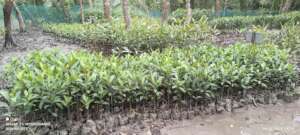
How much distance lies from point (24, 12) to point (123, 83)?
17.7 m

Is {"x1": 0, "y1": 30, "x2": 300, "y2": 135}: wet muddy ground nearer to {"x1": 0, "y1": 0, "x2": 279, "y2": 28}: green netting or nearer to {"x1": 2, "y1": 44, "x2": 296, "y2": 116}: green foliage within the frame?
{"x1": 2, "y1": 44, "x2": 296, "y2": 116}: green foliage

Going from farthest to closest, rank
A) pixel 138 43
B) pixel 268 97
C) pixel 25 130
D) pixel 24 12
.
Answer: pixel 24 12
pixel 138 43
pixel 268 97
pixel 25 130

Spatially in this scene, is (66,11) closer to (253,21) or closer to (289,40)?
(253,21)

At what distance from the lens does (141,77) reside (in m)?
4.00

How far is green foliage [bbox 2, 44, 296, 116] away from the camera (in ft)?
11.4

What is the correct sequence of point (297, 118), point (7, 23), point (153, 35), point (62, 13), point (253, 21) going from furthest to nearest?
point (62, 13), point (253, 21), point (7, 23), point (153, 35), point (297, 118)

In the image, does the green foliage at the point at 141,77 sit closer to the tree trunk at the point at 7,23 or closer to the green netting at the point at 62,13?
the tree trunk at the point at 7,23

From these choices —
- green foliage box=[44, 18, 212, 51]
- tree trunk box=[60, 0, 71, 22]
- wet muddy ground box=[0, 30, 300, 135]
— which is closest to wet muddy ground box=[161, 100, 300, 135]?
wet muddy ground box=[0, 30, 300, 135]

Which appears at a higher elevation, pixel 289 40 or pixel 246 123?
pixel 289 40

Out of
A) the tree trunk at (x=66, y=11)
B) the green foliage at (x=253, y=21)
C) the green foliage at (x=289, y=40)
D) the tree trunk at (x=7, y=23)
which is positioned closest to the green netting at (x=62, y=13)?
the tree trunk at (x=66, y=11)

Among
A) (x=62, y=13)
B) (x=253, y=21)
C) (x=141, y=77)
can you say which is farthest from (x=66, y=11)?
(x=141, y=77)

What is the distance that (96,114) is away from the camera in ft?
12.5

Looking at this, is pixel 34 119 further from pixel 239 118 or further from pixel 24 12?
pixel 24 12

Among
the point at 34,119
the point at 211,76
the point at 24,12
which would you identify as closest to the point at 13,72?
the point at 34,119
